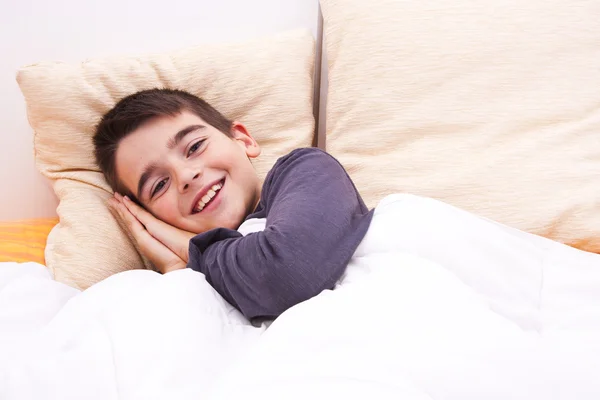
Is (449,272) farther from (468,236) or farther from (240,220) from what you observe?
(240,220)

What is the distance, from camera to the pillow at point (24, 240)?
1188mm

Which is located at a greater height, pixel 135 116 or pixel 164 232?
pixel 135 116

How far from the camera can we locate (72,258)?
1.18 m

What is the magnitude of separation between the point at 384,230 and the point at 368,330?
→ 10.2 inches

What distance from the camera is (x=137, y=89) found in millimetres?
1343

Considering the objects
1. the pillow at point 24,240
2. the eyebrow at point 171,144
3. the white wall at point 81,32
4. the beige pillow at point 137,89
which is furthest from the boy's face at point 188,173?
the white wall at point 81,32

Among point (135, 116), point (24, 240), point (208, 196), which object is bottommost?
point (24, 240)

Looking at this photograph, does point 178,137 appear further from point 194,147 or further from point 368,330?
point 368,330

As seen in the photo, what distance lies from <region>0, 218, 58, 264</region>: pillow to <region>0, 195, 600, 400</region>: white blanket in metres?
0.21

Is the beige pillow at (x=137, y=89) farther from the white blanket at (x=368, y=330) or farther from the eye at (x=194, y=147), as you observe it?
the white blanket at (x=368, y=330)

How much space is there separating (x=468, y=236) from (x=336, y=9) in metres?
0.69

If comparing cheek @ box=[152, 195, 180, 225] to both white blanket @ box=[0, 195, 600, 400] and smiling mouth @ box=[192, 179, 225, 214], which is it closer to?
smiling mouth @ box=[192, 179, 225, 214]

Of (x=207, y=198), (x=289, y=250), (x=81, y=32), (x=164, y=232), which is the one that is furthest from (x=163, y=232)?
(x=81, y=32)

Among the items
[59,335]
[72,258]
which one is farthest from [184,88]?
[59,335]
